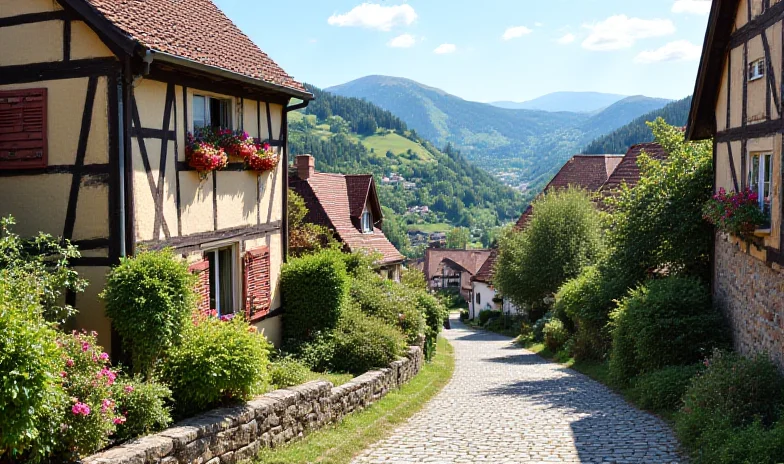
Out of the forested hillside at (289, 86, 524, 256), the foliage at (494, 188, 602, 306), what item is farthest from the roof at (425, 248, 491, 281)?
the foliage at (494, 188, 602, 306)

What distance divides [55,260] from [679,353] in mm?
11792

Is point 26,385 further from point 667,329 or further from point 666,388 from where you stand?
point 667,329

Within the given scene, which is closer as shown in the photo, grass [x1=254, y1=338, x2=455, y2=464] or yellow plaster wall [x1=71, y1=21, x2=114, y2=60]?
grass [x1=254, y1=338, x2=455, y2=464]

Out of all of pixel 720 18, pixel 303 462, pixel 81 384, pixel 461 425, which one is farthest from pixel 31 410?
pixel 720 18

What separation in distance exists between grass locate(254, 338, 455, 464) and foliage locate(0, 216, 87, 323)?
3325 millimetres

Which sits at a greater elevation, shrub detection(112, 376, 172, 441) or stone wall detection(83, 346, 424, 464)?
shrub detection(112, 376, 172, 441)

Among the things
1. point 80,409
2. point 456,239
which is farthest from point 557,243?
point 456,239

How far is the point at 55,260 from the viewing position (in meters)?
10.6

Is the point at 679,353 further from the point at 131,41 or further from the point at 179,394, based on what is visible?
the point at 131,41

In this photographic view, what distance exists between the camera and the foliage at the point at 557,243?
35375mm

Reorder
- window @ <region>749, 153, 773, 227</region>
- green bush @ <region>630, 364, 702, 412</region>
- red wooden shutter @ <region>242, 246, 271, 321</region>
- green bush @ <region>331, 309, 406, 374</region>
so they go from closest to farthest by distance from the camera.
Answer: window @ <region>749, 153, 773, 227</region> < green bush @ <region>630, 364, 702, 412</region> < red wooden shutter @ <region>242, 246, 271, 321</region> < green bush @ <region>331, 309, 406, 374</region>

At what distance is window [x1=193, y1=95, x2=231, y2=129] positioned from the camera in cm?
1272

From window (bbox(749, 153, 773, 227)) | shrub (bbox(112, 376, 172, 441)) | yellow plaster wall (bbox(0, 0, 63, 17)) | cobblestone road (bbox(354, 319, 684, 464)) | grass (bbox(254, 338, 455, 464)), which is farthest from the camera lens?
window (bbox(749, 153, 773, 227))

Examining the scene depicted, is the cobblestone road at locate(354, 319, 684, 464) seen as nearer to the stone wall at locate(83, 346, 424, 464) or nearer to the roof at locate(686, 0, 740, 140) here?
the stone wall at locate(83, 346, 424, 464)
